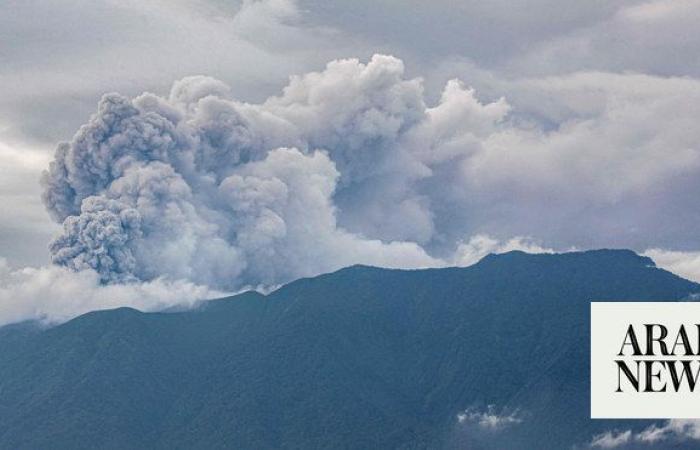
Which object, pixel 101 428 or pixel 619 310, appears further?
pixel 101 428

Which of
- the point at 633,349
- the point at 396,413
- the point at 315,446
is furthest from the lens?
the point at 396,413

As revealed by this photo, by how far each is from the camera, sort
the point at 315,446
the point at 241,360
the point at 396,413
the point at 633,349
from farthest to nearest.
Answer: the point at 241,360
the point at 396,413
the point at 315,446
the point at 633,349

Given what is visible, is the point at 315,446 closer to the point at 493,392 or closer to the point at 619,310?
the point at 493,392

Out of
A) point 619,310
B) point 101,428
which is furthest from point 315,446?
point 619,310

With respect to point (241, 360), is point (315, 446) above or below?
below

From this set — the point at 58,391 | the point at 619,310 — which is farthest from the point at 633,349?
the point at 58,391

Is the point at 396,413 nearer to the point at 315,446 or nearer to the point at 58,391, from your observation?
the point at 315,446

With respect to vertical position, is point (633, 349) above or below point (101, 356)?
below

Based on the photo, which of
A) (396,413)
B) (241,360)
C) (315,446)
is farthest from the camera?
(241,360)

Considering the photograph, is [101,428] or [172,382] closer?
[101,428]
